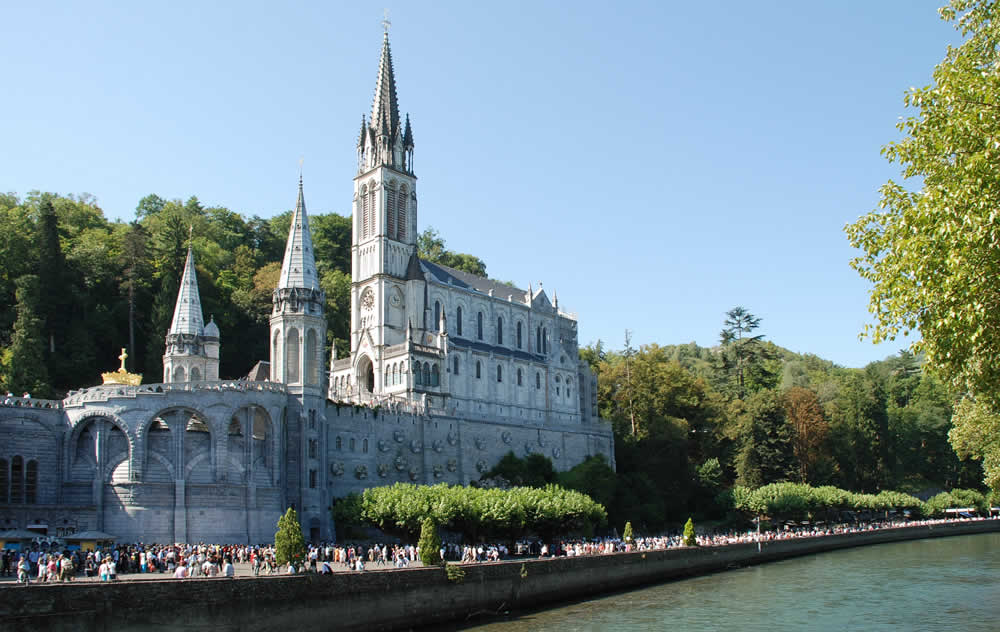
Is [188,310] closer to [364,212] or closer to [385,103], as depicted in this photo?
[364,212]

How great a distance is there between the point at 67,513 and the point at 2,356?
22.7 m

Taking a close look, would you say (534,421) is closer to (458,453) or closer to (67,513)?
(458,453)

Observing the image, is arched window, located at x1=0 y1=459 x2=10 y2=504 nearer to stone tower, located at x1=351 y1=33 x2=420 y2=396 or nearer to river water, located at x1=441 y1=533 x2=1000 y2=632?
river water, located at x1=441 y1=533 x2=1000 y2=632

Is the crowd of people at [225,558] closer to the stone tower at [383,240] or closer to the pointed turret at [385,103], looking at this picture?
the stone tower at [383,240]

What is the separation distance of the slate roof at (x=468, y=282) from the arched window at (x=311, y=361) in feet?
81.4

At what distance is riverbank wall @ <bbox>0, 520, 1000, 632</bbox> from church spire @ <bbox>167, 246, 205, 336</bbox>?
98.4 feet

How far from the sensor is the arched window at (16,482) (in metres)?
41.5

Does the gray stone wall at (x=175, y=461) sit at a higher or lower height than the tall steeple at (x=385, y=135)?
lower

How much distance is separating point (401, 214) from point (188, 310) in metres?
20.7

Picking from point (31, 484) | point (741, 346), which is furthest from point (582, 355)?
point (31, 484)

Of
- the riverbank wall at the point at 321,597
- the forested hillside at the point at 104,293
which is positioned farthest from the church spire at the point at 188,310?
the riverbank wall at the point at 321,597

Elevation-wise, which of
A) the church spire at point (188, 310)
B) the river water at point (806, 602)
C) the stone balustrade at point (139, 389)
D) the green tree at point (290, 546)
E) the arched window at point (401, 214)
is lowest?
the river water at point (806, 602)

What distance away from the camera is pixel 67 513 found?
1650 inches

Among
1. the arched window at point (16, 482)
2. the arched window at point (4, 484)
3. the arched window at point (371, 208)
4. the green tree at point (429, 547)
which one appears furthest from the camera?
the arched window at point (371, 208)
